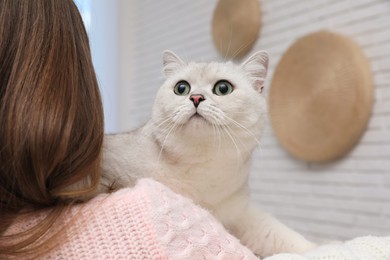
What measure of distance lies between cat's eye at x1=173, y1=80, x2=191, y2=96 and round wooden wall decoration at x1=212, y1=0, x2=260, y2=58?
1227mm

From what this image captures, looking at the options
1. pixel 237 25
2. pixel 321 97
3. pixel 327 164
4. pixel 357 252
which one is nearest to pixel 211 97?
pixel 357 252

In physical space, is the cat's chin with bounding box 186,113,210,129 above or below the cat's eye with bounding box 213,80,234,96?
below

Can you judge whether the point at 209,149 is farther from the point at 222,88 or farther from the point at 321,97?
the point at 321,97

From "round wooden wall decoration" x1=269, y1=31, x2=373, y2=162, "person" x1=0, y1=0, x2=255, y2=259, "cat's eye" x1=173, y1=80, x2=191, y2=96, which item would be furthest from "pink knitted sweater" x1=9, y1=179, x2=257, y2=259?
"round wooden wall decoration" x1=269, y1=31, x2=373, y2=162

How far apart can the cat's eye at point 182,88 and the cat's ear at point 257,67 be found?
0.57ft

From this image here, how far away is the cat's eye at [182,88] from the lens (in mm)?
1091

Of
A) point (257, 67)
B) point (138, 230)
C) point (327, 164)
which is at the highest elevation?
point (257, 67)

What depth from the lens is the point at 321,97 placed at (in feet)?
6.46

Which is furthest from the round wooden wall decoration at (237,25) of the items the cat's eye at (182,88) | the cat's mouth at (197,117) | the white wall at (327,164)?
the cat's mouth at (197,117)

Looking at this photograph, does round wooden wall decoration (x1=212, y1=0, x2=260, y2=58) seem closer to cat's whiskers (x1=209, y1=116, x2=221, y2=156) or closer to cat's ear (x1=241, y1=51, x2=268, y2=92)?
cat's ear (x1=241, y1=51, x2=268, y2=92)

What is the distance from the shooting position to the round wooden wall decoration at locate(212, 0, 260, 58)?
2365 mm

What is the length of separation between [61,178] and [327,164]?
1.61 meters

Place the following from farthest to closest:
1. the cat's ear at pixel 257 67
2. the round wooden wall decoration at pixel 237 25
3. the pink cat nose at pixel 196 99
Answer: the round wooden wall decoration at pixel 237 25, the cat's ear at pixel 257 67, the pink cat nose at pixel 196 99

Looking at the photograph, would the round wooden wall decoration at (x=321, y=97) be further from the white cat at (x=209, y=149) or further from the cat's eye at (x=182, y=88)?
the cat's eye at (x=182, y=88)
